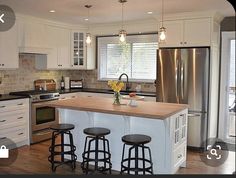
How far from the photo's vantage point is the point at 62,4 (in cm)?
364

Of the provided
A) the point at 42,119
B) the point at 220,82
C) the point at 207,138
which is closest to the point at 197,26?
the point at 220,82

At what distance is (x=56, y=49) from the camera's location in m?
5.03

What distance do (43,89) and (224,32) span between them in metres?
3.27

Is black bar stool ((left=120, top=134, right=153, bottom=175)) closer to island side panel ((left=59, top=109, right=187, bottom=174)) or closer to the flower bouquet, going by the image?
island side panel ((left=59, top=109, right=187, bottom=174))

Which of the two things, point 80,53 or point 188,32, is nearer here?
point 188,32

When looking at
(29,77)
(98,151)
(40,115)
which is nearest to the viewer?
(98,151)

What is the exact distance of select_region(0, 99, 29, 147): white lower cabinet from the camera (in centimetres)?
385

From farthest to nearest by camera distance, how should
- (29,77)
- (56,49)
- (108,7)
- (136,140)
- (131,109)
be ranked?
(56,49) < (29,77) < (108,7) < (131,109) < (136,140)

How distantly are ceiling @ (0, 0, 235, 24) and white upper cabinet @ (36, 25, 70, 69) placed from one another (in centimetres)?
42

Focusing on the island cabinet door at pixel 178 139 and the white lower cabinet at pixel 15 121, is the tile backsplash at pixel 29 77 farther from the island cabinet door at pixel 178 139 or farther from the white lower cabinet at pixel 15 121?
the island cabinet door at pixel 178 139

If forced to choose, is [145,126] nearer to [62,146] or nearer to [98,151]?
[98,151]

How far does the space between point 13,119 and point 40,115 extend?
51 centimetres

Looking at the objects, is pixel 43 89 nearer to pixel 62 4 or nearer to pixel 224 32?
pixel 62 4

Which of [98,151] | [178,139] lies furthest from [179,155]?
[98,151]
